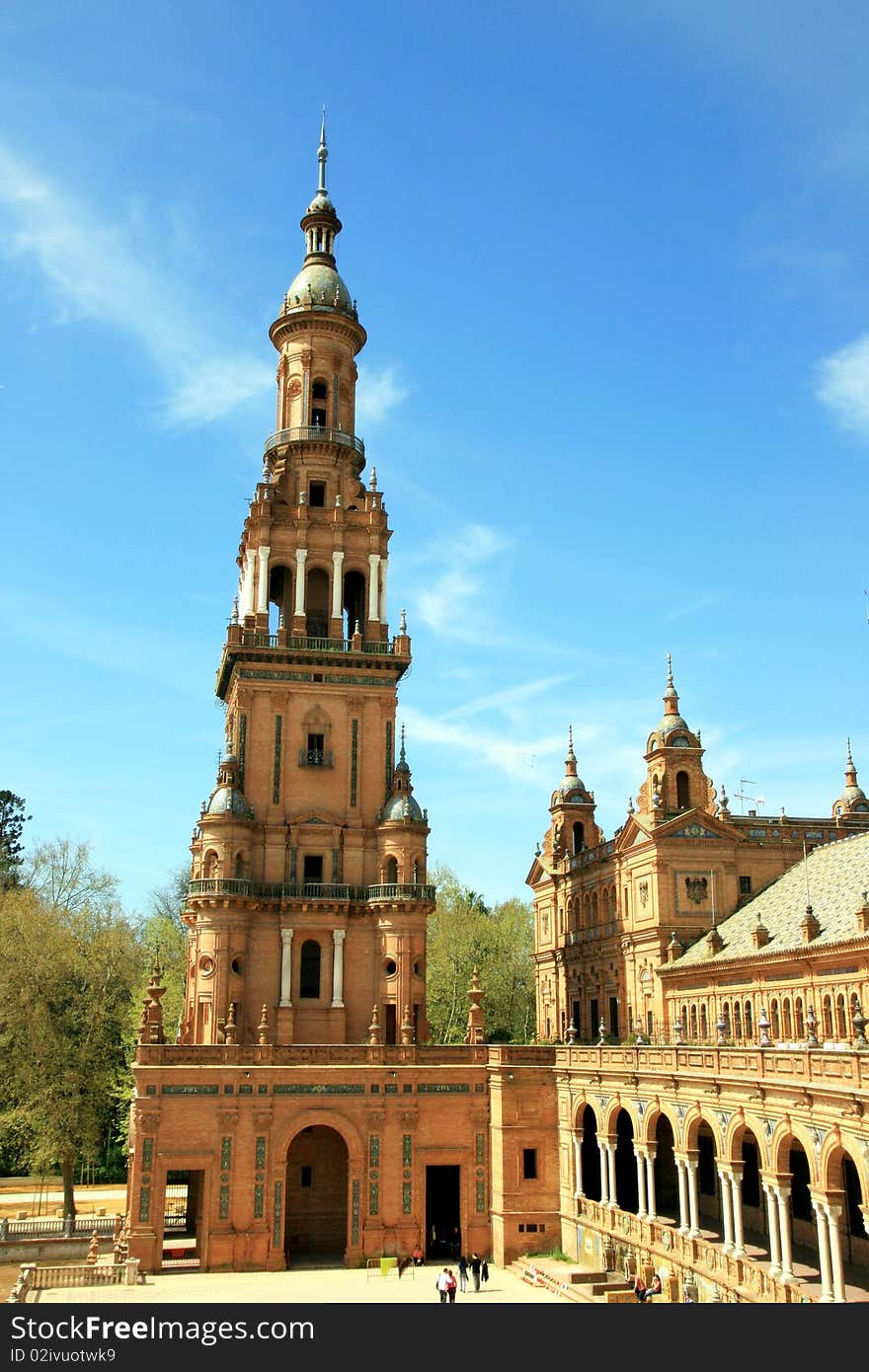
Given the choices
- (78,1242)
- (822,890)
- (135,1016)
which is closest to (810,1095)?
(822,890)

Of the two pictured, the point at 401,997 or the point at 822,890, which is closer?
the point at 822,890

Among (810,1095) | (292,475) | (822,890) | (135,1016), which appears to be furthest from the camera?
(135,1016)

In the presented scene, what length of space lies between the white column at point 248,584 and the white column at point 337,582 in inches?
149

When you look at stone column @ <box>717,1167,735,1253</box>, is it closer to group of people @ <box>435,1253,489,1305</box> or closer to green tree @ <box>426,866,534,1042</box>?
group of people @ <box>435,1253,489,1305</box>

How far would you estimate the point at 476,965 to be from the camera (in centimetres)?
7881

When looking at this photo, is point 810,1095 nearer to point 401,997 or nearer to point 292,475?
point 401,997

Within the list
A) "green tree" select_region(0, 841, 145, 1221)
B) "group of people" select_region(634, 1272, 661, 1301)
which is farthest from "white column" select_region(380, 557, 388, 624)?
"group of people" select_region(634, 1272, 661, 1301)

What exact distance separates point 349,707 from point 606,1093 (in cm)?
2126

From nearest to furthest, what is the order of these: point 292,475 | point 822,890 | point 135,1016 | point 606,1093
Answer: point 606,1093, point 822,890, point 292,475, point 135,1016

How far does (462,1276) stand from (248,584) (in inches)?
1244

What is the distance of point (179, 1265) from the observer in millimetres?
44500

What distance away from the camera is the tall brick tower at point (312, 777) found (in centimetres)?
5247

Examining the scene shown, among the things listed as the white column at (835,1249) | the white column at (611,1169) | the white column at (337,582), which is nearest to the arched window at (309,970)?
the white column at (611,1169)
